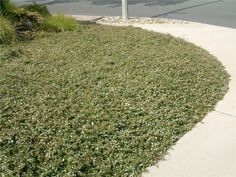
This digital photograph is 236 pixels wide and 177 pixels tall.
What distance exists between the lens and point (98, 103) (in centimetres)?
422

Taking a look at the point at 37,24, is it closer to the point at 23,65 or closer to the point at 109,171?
the point at 23,65

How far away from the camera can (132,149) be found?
11.3ft

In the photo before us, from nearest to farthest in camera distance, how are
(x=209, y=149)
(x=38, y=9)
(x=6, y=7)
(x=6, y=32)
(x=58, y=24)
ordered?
(x=209, y=149), (x=6, y=32), (x=6, y=7), (x=58, y=24), (x=38, y=9)

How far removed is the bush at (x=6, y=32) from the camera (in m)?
6.57

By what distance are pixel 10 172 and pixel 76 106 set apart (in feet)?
4.33

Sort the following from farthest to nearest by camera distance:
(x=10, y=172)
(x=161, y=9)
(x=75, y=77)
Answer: (x=161, y=9) → (x=75, y=77) → (x=10, y=172)

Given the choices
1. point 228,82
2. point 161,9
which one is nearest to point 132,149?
point 228,82

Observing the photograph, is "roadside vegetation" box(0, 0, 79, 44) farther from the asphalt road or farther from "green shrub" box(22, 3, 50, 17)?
the asphalt road

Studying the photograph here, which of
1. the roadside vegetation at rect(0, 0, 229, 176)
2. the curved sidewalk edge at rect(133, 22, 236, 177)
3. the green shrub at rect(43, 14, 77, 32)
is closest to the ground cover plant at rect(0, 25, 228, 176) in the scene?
the roadside vegetation at rect(0, 0, 229, 176)

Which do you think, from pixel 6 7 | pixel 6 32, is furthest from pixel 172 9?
pixel 6 32

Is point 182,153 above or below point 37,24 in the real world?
below

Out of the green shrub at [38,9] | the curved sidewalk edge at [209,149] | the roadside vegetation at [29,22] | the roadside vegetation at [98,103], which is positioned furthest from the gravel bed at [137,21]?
the curved sidewalk edge at [209,149]

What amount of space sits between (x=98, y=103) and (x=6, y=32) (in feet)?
11.7

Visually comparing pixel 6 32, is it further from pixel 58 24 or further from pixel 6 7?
pixel 58 24
